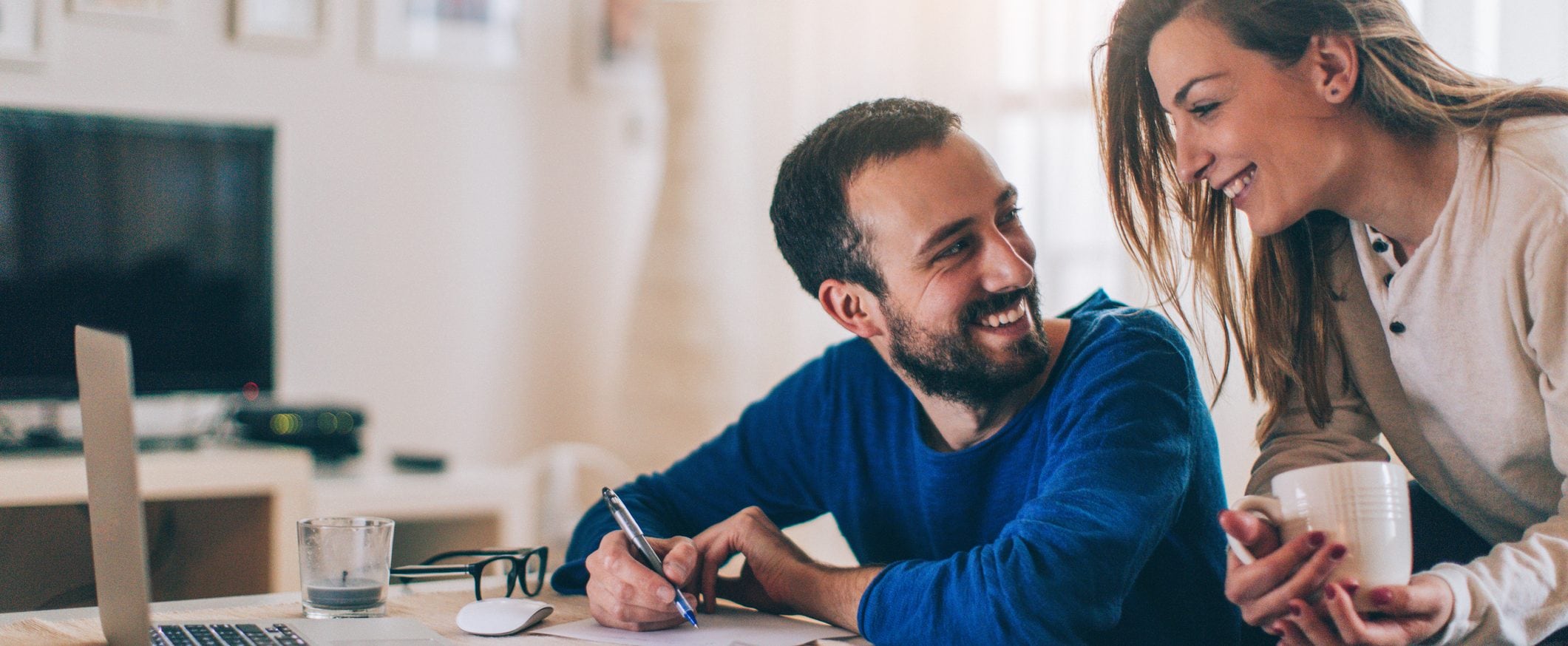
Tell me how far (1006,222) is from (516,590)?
0.65 meters

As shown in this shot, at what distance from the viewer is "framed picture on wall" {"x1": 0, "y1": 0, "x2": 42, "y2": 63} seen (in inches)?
114

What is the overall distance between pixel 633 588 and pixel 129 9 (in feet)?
8.39

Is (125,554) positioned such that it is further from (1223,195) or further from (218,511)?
(218,511)

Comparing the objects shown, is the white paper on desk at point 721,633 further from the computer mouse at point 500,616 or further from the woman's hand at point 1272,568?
the woman's hand at point 1272,568

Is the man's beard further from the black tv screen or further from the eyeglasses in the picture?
the black tv screen

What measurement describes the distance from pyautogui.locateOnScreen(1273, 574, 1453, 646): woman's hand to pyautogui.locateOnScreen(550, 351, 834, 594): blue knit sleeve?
652 millimetres

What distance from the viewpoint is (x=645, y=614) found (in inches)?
45.3

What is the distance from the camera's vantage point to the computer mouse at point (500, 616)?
43.4 inches

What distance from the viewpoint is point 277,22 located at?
3240mm

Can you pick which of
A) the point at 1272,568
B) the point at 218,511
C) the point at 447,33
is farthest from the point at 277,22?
the point at 1272,568

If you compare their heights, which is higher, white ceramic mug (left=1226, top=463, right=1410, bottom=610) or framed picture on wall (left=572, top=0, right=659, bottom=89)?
framed picture on wall (left=572, top=0, right=659, bottom=89)

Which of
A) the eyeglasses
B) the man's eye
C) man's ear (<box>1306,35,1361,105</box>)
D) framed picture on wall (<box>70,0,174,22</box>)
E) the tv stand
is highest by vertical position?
Result: framed picture on wall (<box>70,0,174,22</box>)

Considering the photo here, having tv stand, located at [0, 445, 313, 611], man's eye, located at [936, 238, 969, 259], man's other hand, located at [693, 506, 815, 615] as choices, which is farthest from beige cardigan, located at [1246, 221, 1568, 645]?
tv stand, located at [0, 445, 313, 611]

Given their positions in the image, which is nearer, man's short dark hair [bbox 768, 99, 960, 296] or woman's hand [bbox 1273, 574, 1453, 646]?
woman's hand [bbox 1273, 574, 1453, 646]
